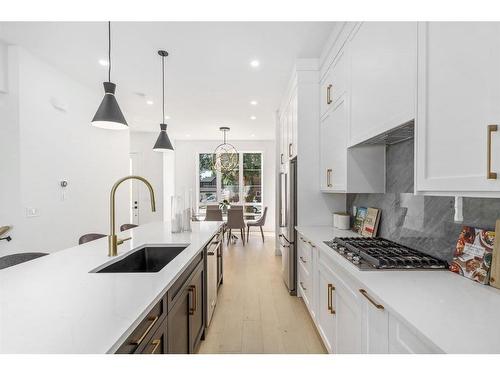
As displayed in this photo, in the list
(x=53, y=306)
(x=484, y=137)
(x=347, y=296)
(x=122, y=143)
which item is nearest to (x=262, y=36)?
(x=484, y=137)

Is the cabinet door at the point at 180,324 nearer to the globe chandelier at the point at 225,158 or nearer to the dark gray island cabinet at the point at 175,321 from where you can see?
the dark gray island cabinet at the point at 175,321

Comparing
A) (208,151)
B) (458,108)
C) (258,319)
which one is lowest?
(258,319)

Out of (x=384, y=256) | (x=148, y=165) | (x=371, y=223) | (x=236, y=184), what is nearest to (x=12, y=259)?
(x=384, y=256)

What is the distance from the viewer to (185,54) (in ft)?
9.07

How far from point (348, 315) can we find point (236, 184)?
6.29m

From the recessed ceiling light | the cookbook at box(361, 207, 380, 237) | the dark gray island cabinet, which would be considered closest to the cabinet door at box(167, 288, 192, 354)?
the dark gray island cabinet

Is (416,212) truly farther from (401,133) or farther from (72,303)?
(72,303)

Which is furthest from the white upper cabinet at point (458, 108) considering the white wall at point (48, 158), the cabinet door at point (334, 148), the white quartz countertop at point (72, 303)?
the white wall at point (48, 158)

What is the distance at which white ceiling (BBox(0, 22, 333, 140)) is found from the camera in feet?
7.65

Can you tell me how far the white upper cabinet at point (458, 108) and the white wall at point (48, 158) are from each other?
140 inches

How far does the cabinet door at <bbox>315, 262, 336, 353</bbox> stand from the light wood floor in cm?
21

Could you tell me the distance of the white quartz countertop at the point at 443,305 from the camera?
73cm

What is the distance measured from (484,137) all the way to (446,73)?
33cm
